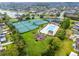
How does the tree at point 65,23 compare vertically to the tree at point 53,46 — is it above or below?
above

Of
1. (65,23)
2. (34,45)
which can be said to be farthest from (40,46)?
→ (65,23)

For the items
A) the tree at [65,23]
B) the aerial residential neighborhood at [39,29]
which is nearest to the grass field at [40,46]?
the aerial residential neighborhood at [39,29]

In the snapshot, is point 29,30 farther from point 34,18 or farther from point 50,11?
point 50,11

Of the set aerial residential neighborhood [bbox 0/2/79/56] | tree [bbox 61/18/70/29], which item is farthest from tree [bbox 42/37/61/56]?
tree [bbox 61/18/70/29]

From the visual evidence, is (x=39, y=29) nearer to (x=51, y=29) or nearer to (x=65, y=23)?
(x=51, y=29)

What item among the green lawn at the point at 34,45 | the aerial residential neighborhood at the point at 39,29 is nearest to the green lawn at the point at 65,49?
the aerial residential neighborhood at the point at 39,29

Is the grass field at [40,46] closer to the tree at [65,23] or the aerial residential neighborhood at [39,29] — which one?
the aerial residential neighborhood at [39,29]

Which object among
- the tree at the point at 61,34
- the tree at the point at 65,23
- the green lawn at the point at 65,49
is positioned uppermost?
the tree at the point at 65,23

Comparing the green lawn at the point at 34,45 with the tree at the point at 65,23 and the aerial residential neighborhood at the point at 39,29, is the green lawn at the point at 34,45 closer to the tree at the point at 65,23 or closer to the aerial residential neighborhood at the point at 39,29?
the aerial residential neighborhood at the point at 39,29

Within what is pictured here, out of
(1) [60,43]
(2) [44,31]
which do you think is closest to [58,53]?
(1) [60,43]
